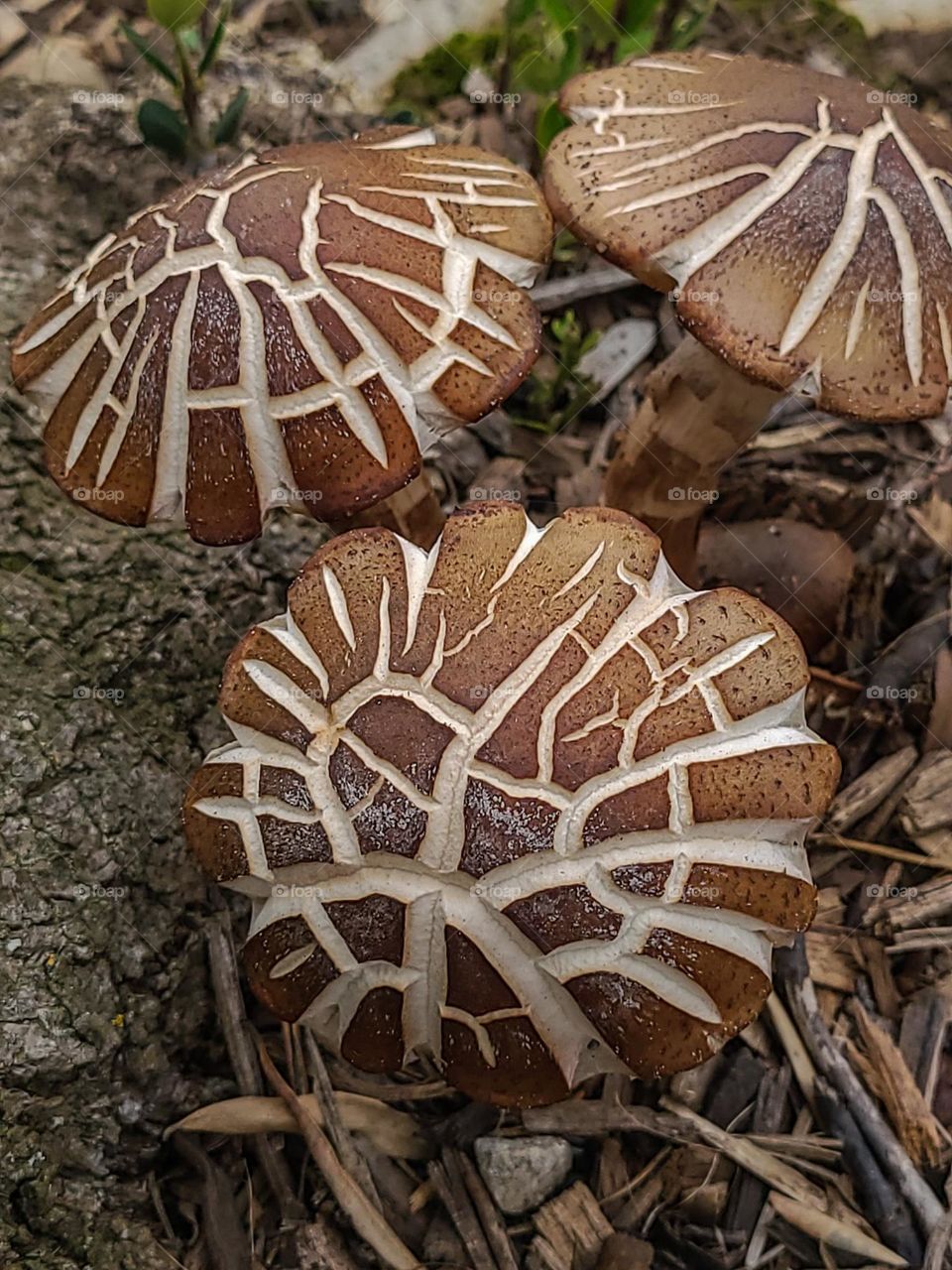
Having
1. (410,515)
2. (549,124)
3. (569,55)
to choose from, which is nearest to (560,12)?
(569,55)

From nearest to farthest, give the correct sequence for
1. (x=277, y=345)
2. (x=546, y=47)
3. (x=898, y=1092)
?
1. (x=277, y=345)
2. (x=898, y=1092)
3. (x=546, y=47)

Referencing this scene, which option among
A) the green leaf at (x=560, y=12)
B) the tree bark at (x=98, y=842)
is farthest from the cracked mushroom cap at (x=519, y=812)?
the green leaf at (x=560, y=12)

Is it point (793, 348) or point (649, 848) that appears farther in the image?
point (793, 348)

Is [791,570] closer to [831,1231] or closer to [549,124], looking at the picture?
[549,124]

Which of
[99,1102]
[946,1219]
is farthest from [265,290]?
[946,1219]

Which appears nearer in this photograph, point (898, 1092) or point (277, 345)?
point (277, 345)

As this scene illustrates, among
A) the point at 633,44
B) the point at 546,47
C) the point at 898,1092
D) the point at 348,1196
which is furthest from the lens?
the point at 546,47

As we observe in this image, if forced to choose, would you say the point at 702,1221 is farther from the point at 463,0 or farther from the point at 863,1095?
the point at 463,0

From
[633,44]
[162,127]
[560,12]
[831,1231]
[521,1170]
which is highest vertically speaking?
[162,127]
